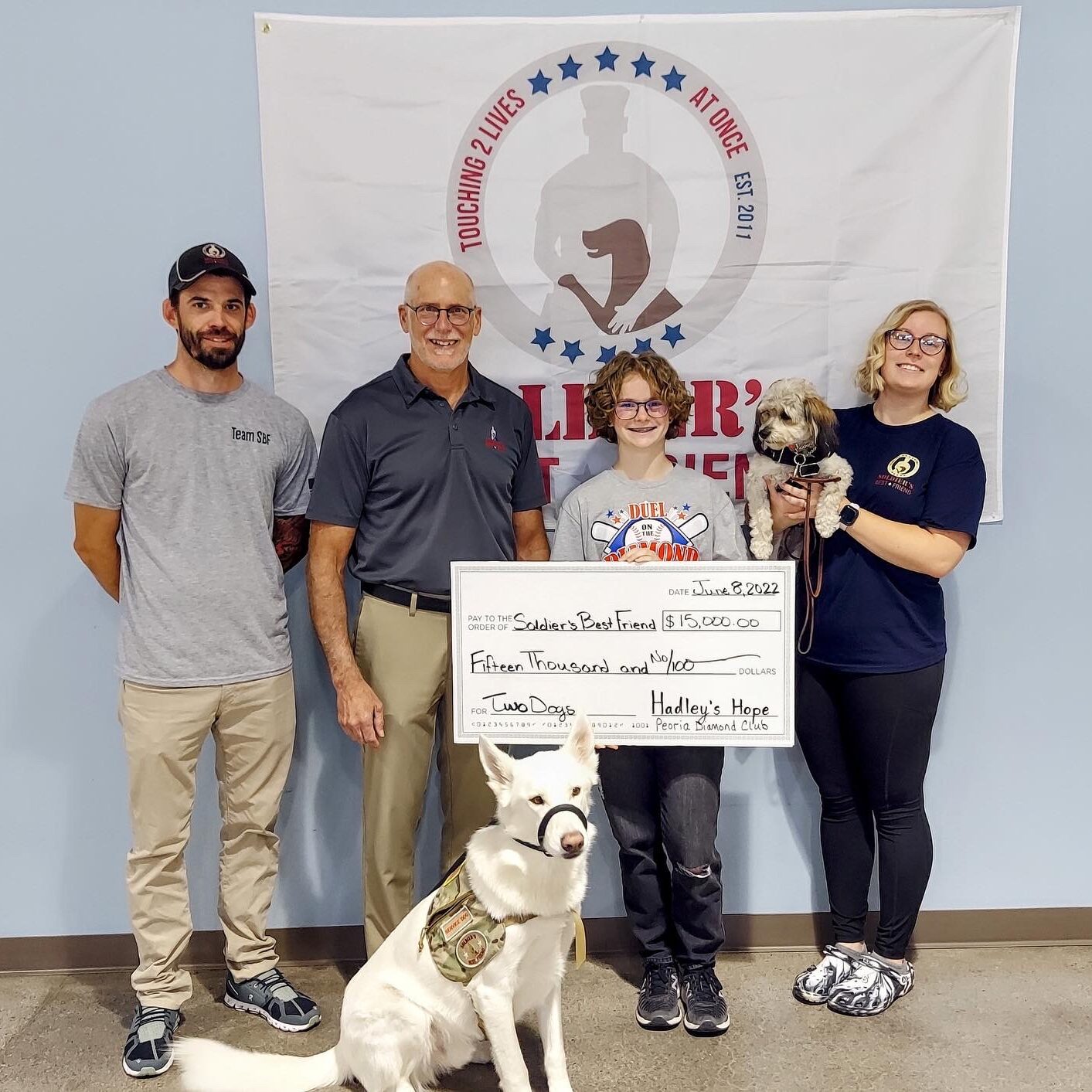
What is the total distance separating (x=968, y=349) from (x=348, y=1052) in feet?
7.55

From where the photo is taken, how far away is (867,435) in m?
2.44

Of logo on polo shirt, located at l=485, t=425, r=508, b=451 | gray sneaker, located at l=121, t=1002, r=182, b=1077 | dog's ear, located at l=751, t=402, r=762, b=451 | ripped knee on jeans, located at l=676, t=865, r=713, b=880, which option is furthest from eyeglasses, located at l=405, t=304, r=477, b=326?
gray sneaker, located at l=121, t=1002, r=182, b=1077

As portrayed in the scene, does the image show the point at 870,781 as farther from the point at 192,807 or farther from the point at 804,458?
the point at 192,807

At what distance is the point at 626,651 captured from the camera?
221cm

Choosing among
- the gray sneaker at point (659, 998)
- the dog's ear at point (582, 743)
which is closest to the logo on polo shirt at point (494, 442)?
the dog's ear at point (582, 743)

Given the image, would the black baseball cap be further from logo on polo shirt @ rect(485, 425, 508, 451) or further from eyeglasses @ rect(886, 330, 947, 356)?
eyeglasses @ rect(886, 330, 947, 356)

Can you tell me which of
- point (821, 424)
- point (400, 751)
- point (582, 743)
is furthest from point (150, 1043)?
point (821, 424)

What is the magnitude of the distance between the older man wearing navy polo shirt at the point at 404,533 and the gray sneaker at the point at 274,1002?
210 millimetres

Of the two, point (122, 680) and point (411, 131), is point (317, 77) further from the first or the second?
point (122, 680)

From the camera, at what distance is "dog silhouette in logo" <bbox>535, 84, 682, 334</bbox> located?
2578 millimetres

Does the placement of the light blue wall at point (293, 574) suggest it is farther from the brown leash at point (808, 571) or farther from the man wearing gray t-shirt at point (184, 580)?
the brown leash at point (808, 571)

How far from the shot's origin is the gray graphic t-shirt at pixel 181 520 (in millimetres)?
2244

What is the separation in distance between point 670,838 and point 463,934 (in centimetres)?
62

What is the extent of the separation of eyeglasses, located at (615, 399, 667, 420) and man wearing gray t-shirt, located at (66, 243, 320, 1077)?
2.70 ft
